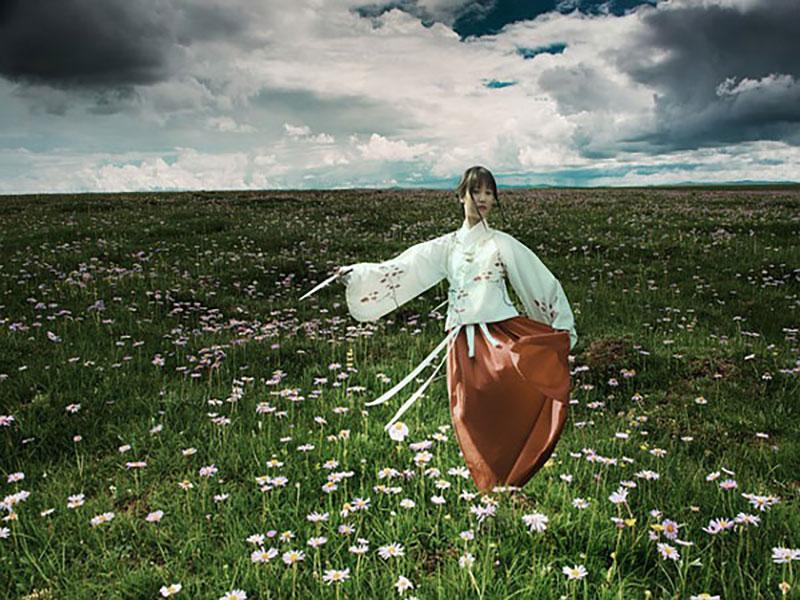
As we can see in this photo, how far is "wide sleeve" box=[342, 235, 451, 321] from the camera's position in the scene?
17.2 ft

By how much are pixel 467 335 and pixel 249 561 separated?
2.27m

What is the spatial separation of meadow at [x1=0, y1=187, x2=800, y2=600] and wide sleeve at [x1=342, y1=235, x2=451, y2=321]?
3.89 ft

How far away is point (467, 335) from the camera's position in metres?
4.75

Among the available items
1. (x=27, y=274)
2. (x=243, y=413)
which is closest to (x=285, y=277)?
(x=27, y=274)

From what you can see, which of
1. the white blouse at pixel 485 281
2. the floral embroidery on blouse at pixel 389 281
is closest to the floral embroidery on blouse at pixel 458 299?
the white blouse at pixel 485 281

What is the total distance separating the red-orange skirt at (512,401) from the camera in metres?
4.30

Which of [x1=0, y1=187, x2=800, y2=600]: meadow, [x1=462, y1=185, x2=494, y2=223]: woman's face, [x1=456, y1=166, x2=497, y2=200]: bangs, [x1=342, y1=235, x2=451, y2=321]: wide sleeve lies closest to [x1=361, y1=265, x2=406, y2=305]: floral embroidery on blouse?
[x1=342, y1=235, x2=451, y2=321]: wide sleeve

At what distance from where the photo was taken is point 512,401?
4453 millimetres

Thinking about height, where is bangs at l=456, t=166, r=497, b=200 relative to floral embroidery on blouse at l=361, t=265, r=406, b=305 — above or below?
above

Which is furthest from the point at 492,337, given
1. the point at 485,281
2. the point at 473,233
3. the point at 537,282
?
the point at 473,233

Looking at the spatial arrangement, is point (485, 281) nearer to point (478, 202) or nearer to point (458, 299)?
point (458, 299)

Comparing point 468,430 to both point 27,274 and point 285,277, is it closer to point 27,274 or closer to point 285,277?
point 285,277

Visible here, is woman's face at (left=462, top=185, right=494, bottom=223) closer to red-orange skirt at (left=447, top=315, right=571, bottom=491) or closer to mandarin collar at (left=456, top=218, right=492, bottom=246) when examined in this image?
mandarin collar at (left=456, top=218, right=492, bottom=246)

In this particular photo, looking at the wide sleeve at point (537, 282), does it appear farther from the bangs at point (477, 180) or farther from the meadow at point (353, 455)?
the meadow at point (353, 455)
